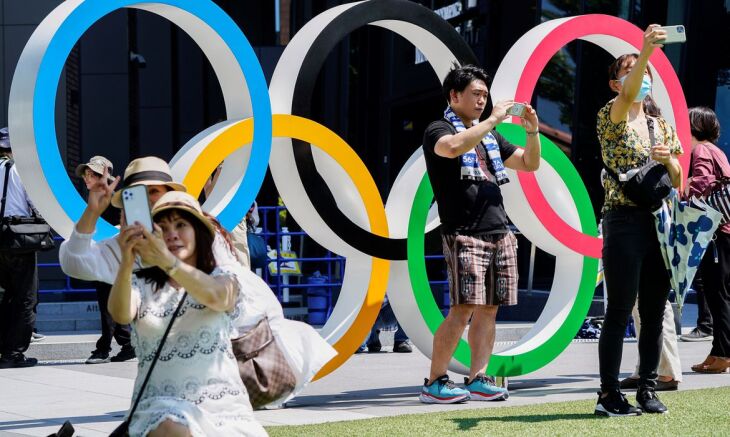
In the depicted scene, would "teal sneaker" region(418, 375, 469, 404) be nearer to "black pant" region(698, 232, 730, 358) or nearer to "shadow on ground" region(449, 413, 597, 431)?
"shadow on ground" region(449, 413, 597, 431)

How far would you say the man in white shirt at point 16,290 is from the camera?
901cm

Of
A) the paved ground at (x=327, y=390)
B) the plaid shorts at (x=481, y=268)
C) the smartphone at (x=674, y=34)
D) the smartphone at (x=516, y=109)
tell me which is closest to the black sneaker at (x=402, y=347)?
the paved ground at (x=327, y=390)

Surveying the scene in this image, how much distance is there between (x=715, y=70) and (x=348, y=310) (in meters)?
8.19

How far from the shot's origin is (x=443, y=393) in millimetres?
6602

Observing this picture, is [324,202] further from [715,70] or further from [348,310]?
[715,70]

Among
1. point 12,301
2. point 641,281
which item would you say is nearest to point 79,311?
point 12,301

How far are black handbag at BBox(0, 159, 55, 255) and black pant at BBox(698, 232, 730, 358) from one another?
522 cm

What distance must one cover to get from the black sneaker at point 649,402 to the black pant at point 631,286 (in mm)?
39

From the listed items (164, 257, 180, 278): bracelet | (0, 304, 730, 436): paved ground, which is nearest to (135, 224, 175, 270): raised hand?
(164, 257, 180, 278): bracelet

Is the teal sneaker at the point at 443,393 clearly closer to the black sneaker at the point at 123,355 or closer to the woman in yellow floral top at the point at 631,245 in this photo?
the woman in yellow floral top at the point at 631,245

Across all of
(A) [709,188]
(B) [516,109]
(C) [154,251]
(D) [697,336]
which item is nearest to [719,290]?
(A) [709,188]

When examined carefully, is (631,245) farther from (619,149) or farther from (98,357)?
(98,357)

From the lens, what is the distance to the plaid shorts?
21.4 feet

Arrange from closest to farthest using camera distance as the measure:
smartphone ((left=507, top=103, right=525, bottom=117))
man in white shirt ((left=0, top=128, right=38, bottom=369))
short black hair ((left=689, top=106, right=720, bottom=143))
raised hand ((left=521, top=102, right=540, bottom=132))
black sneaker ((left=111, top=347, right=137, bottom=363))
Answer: smartphone ((left=507, top=103, right=525, bottom=117))
raised hand ((left=521, top=102, right=540, bottom=132))
short black hair ((left=689, top=106, right=720, bottom=143))
man in white shirt ((left=0, top=128, right=38, bottom=369))
black sneaker ((left=111, top=347, right=137, bottom=363))
